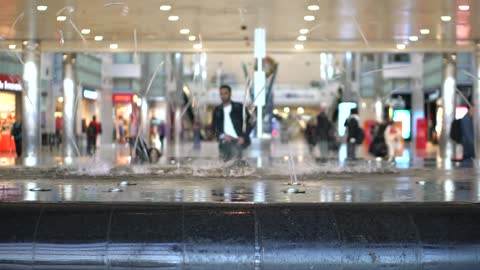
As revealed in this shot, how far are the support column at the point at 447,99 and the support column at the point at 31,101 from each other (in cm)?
1624

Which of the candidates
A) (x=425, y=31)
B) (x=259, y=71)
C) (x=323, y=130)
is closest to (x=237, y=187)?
(x=259, y=71)

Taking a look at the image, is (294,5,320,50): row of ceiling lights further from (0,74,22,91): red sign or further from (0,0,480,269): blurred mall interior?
(0,74,22,91): red sign

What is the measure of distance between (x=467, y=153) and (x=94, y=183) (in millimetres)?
12084

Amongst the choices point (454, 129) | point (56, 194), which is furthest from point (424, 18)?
point (56, 194)

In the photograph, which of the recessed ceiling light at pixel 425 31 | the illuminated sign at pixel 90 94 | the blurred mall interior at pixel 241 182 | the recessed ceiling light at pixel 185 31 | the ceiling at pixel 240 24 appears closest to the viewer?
the blurred mall interior at pixel 241 182

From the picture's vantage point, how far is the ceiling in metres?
17.7

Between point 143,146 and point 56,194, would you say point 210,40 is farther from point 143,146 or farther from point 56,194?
point 56,194

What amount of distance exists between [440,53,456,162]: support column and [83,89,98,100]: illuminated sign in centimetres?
2277

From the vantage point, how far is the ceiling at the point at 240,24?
17.7m

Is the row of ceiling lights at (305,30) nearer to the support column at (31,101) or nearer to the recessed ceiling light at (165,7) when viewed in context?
the recessed ceiling light at (165,7)

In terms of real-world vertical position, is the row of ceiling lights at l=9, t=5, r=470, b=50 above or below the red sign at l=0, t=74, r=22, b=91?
above

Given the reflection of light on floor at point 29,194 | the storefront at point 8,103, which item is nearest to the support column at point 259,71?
the reflection of light on floor at point 29,194

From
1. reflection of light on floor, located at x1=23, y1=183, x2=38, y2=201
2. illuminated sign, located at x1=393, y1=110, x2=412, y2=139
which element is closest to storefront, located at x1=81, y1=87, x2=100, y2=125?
illuminated sign, located at x1=393, y1=110, x2=412, y2=139

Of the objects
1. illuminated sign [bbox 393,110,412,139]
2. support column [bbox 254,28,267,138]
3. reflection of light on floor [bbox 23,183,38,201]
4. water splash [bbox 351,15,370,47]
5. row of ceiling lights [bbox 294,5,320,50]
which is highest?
row of ceiling lights [bbox 294,5,320,50]
